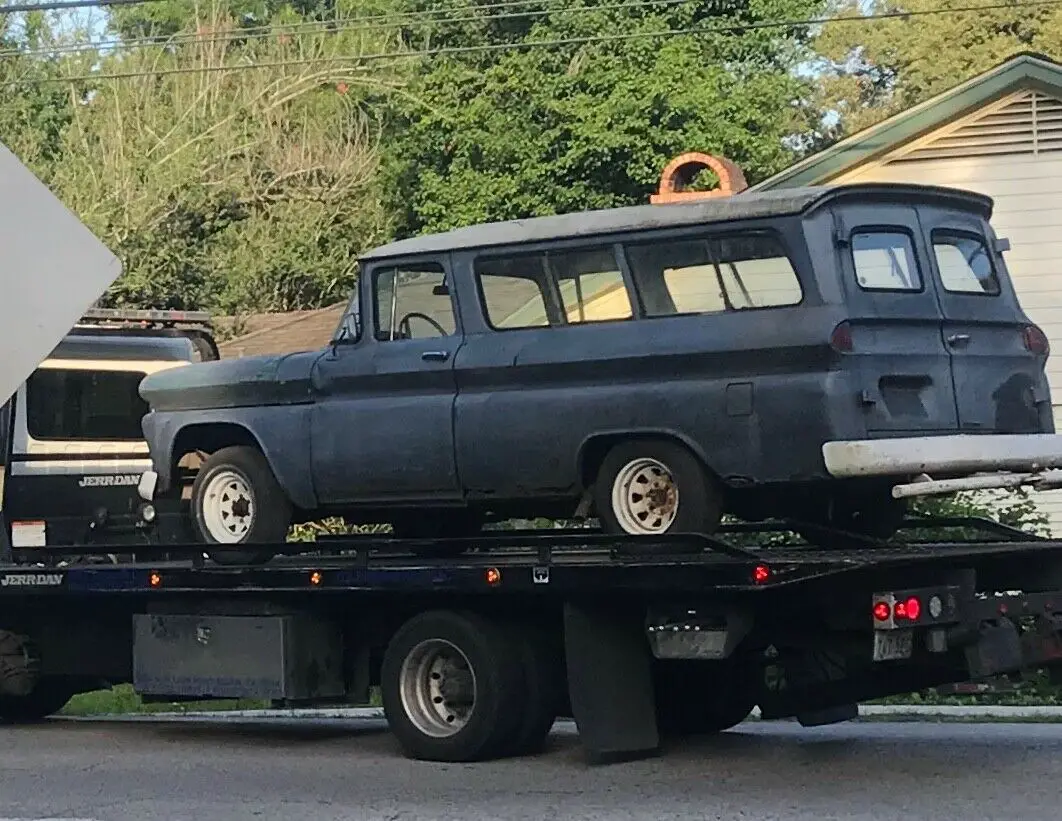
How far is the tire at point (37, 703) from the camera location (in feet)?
43.5

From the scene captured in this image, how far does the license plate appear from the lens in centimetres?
Answer: 902

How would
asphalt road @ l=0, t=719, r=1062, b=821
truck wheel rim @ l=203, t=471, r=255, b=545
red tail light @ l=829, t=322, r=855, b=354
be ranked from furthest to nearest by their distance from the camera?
truck wheel rim @ l=203, t=471, r=255, b=545, red tail light @ l=829, t=322, r=855, b=354, asphalt road @ l=0, t=719, r=1062, b=821

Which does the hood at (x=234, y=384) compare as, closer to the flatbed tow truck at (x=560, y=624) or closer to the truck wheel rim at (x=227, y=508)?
the truck wheel rim at (x=227, y=508)

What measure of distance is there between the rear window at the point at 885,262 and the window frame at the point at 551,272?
45.7 inches

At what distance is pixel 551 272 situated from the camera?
10.4 meters

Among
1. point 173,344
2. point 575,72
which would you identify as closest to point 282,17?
point 575,72

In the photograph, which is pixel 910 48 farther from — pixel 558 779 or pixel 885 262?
pixel 558 779

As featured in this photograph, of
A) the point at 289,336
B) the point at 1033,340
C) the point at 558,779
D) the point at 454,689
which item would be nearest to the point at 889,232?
the point at 1033,340

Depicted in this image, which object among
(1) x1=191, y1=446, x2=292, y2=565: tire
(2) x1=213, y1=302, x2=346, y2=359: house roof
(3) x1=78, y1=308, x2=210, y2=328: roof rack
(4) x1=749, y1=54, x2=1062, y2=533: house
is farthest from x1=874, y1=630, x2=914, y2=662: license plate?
(2) x1=213, y1=302, x2=346, y2=359: house roof

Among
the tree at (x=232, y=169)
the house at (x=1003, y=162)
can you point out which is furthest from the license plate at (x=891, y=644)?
the tree at (x=232, y=169)

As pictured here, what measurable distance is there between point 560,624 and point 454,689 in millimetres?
698

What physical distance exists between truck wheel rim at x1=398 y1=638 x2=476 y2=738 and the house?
10328 millimetres

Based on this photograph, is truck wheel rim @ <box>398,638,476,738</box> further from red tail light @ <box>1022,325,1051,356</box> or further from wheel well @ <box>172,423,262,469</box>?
red tail light @ <box>1022,325,1051,356</box>

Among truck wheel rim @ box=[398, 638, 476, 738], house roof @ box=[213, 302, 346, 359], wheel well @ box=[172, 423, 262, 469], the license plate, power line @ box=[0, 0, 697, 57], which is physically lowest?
truck wheel rim @ box=[398, 638, 476, 738]
